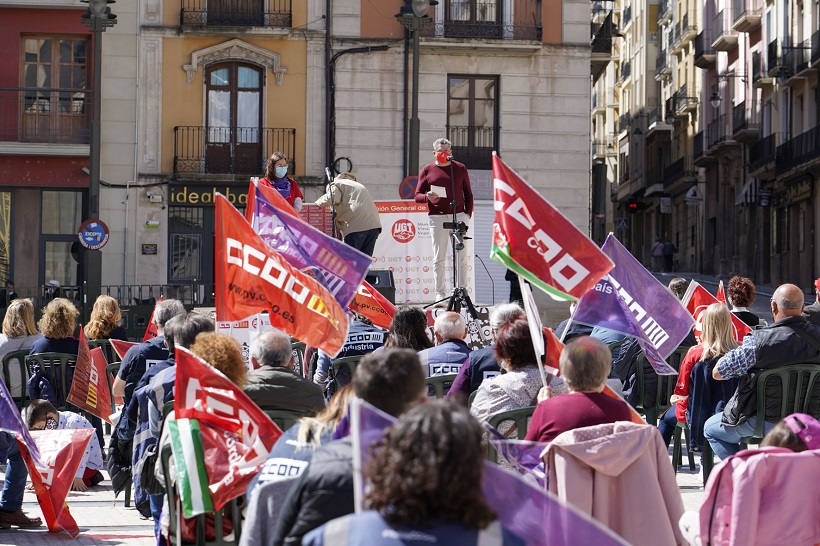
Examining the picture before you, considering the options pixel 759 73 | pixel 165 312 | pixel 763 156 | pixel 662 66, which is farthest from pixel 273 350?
pixel 662 66

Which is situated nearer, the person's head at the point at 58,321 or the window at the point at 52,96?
the person's head at the point at 58,321

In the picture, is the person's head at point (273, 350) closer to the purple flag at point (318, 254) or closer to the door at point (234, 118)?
the purple flag at point (318, 254)

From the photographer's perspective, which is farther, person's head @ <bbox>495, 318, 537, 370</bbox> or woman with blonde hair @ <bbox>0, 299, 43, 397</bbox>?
woman with blonde hair @ <bbox>0, 299, 43, 397</bbox>

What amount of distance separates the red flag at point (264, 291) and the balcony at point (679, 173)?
5082cm

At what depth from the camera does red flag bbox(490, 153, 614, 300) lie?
773cm

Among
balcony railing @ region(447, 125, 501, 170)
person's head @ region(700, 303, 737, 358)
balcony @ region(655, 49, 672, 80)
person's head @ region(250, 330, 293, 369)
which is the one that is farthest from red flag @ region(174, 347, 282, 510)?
balcony @ region(655, 49, 672, 80)

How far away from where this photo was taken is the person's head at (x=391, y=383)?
4.31 metres

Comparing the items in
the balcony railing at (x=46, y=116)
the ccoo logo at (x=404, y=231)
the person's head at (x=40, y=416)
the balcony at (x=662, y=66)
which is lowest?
the person's head at (x=40, y=416)

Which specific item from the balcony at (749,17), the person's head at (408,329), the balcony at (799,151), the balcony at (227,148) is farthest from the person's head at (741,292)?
the balcony at (749,17)

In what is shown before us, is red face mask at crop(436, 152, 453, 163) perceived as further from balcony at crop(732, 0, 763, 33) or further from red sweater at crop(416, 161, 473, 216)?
balcony at crop(732, 0, 763, 33)

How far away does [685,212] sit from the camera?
200 feet

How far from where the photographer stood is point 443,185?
15.1 m

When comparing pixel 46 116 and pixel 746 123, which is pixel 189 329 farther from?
pixel 746 123

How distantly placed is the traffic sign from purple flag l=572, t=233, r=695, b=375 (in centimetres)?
1518
